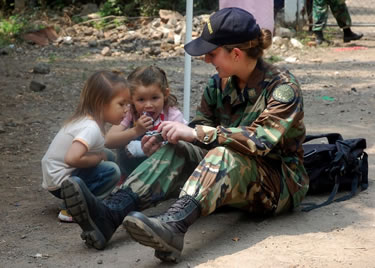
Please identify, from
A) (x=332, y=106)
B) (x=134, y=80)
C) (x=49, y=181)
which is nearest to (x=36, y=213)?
(x=49, y=181)

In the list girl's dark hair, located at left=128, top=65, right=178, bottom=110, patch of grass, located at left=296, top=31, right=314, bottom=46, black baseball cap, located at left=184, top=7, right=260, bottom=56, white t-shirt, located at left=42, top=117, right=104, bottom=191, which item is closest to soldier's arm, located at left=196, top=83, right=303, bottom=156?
black baseball cap, located at left=184, top=7, right=260, bottom=56

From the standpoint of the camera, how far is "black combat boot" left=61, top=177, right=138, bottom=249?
308 cm

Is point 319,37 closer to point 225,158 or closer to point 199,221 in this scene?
point 199,221

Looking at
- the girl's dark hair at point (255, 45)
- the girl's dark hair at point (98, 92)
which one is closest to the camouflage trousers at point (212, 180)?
the girl's dark hair at point (98, 92)

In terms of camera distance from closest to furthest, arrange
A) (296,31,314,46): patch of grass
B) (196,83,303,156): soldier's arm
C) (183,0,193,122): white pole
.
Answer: (196,83,303,156): soldier's arm → (183,0,193,122): white pole → (296,31,314,46): patch of grass

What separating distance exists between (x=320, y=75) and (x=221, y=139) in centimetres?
517

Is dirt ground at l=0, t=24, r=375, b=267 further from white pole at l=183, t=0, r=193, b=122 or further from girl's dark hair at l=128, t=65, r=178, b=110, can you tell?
white pole at l=183, t=0, r=193, b=122

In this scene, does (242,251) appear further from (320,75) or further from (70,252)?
(320,75)

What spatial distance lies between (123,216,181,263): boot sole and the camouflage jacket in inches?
22.9

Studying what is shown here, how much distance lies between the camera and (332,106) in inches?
261

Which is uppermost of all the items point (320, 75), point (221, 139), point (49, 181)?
point (221, 139)

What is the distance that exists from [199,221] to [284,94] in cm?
86

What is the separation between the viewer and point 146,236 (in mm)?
2859

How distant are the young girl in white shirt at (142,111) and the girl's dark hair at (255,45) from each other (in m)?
0.74
